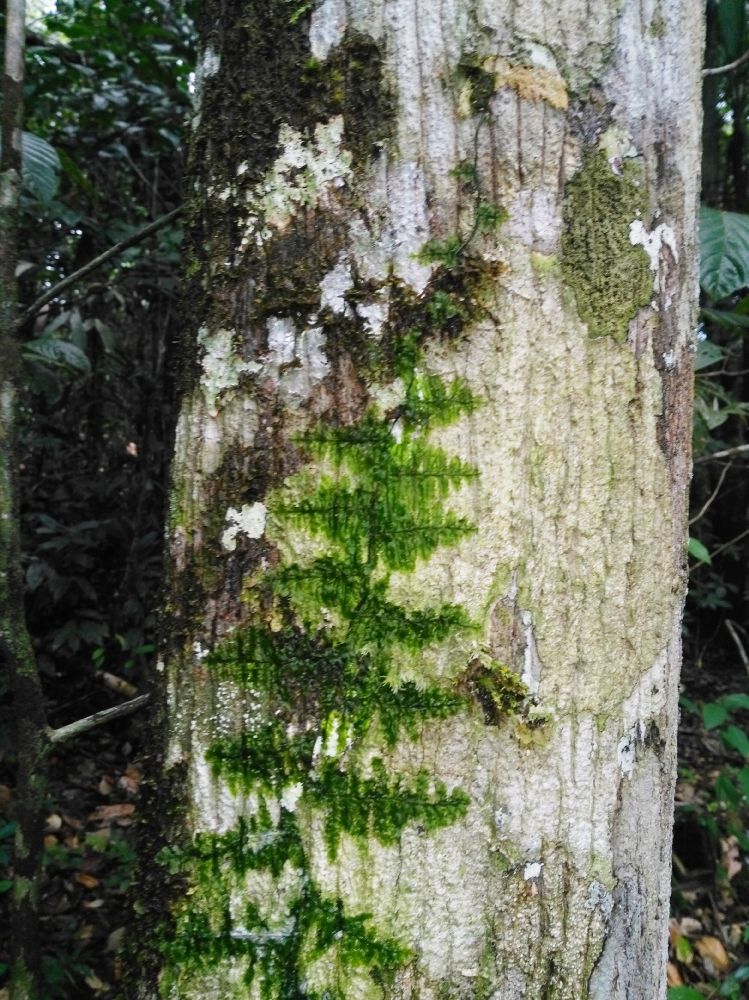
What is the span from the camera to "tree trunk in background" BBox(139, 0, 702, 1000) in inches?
32.6

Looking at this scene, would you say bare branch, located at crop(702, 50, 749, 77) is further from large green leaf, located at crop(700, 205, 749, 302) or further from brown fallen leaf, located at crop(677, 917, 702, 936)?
brown fallen leaf, located at crop(677, 917, 702, 936)

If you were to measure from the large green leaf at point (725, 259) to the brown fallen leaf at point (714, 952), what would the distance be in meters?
2.02

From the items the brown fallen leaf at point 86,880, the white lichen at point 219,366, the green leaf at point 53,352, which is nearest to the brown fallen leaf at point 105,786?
the brown fallen leaf at point 86,880

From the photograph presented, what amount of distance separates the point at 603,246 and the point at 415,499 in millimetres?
354

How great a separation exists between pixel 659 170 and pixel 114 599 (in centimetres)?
290

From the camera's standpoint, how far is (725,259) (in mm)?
1767

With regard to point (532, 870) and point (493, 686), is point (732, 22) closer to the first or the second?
point (493, 686)

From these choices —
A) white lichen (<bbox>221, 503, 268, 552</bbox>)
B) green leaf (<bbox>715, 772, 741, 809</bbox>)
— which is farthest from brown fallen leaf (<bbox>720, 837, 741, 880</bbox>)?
white lichen (<bbox>221, 503, 268, 552</bbox>)

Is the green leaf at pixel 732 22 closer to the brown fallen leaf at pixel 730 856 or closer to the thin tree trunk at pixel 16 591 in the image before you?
the thin tree trunk at pixel 16 591

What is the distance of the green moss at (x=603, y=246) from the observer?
846mm

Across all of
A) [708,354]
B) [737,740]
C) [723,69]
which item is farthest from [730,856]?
[723,69]

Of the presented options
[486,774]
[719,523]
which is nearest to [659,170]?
[486,774]

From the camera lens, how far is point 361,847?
842 mm

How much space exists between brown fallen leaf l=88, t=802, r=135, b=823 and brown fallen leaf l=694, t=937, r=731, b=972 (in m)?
1.95
